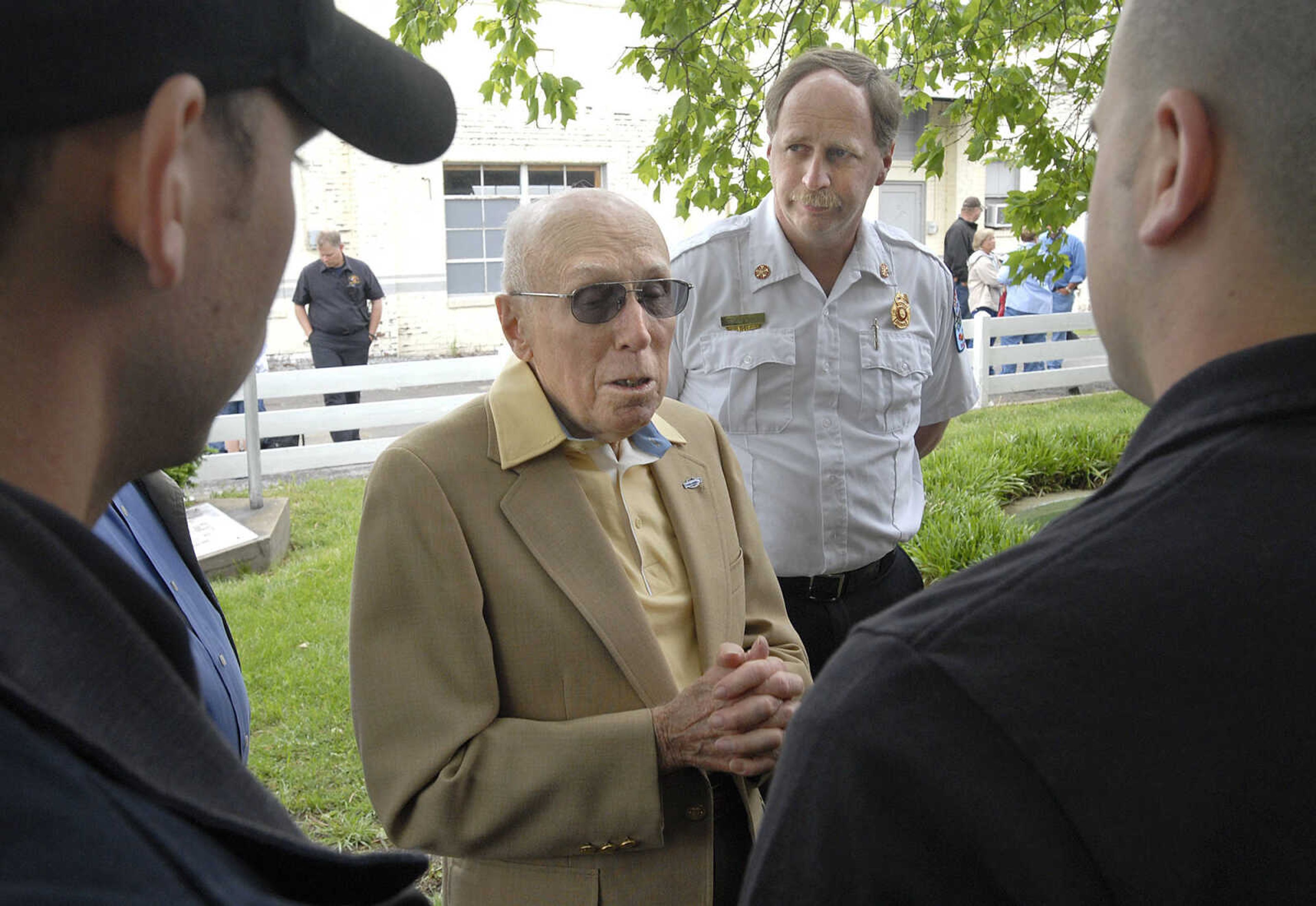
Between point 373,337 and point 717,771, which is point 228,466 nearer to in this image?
point 373,337

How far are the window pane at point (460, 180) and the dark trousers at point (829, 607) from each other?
51.9ft

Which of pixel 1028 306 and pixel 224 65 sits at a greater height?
pixel 1028 306

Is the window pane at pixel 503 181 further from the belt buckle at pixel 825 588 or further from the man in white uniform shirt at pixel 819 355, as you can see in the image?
the belt buckle at pixel 825 588

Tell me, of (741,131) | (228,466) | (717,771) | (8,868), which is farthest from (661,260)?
(228,466)

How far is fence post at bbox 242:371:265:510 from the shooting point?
7.46 metres

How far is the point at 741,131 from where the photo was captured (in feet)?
17.6

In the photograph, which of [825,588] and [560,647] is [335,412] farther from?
[560,647]

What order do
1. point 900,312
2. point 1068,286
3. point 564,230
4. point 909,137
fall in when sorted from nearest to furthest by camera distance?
point 564,230
point 900,312
point 1068,286
point 909,137

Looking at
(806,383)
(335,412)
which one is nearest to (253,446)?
(335,412)

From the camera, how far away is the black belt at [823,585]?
330 centimetres

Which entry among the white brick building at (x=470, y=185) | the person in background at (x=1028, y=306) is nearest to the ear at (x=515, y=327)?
the person in background at (x=1028, y=306)

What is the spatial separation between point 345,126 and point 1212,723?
832mm

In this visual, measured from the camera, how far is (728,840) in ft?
7.10

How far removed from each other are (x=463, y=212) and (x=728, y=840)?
1706 centimetres
